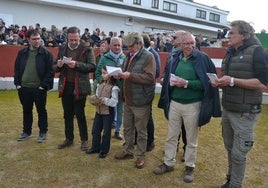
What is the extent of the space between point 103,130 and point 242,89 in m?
2.49

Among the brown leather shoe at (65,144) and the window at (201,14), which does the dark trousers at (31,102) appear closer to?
the brown leather shoe at (65,144)

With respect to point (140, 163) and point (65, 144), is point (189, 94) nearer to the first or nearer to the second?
point (140, 163)

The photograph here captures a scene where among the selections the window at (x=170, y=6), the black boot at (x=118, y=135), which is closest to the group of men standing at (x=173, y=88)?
the black boot at (x=118, y=135)

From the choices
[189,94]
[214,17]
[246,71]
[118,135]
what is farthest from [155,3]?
[246,71]

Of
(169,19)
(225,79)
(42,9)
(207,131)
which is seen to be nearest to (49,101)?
(207,131)


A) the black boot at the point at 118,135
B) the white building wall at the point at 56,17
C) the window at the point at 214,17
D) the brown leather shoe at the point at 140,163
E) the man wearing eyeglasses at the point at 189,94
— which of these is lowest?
the brown leather shoe at the point at 140,163

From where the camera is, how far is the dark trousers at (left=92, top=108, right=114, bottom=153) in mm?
5309

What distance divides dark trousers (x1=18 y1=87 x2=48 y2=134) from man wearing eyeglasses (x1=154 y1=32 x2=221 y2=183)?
2.47 metres

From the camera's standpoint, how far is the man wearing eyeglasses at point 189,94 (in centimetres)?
432

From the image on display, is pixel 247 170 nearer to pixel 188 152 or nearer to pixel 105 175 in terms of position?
pixel 188 152

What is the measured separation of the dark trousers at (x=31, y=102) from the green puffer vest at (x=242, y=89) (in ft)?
11.2

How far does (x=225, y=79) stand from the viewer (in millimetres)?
3773

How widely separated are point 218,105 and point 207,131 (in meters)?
3.03

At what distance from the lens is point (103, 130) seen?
17.8 ft
